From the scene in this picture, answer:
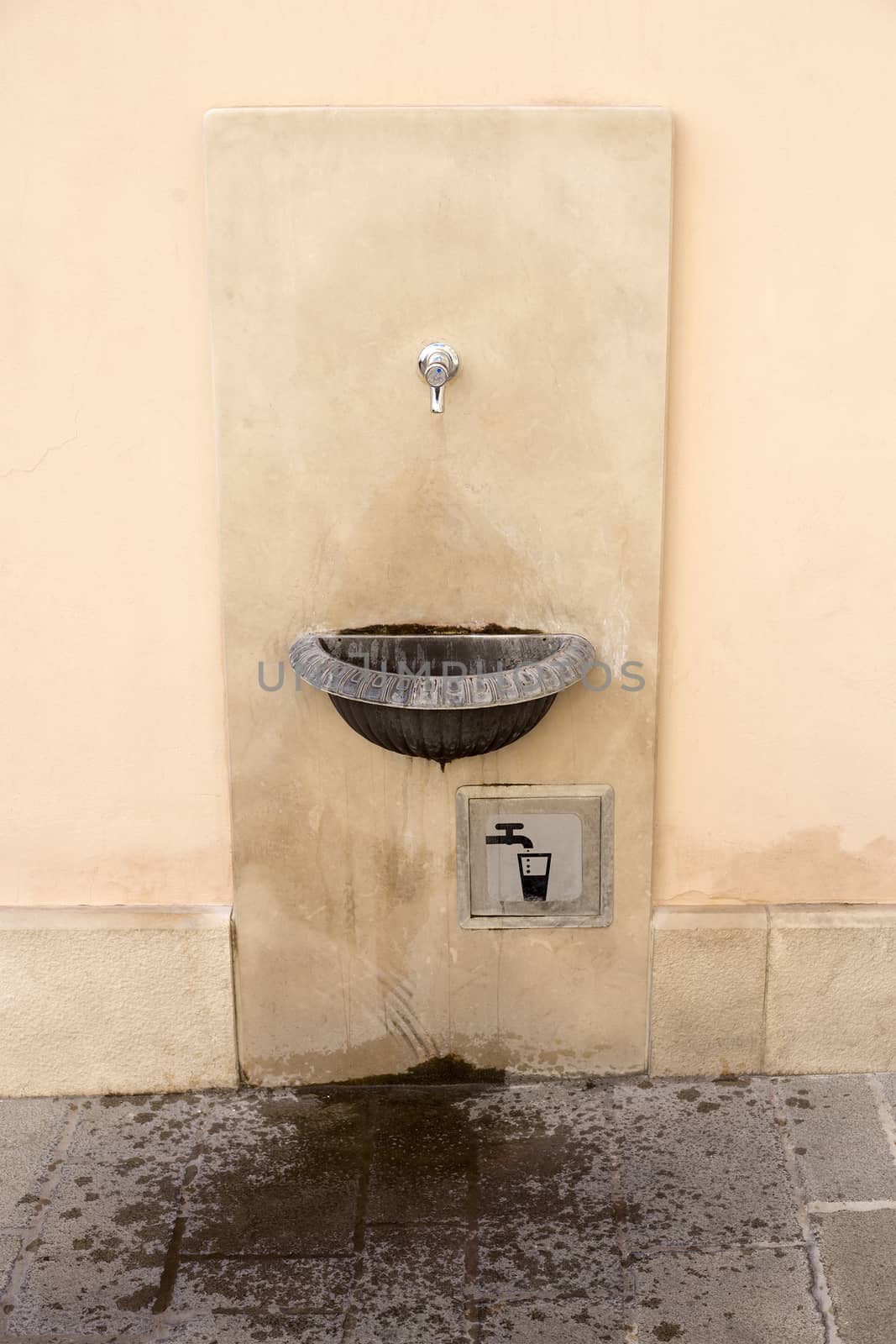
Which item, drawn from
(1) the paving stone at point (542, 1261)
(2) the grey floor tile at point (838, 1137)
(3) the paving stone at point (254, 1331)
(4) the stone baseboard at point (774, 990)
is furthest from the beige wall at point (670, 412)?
(3) the paving stone at point (254, 1331)

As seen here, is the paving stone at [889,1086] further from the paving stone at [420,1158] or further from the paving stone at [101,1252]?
the paving stone at [101,1252]

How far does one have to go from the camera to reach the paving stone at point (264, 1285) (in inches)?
111

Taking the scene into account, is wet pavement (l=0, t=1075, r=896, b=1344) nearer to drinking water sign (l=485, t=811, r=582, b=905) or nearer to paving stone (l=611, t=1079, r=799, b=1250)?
paving stone (l=611, t=1079, r=799, b=1250)

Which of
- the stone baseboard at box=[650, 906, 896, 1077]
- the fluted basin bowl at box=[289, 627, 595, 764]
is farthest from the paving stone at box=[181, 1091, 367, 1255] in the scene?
the fluted basin bowl at box=[289, 627, 595, 764]

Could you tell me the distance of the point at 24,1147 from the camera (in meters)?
3.36

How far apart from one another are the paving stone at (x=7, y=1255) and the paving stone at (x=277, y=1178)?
39cm

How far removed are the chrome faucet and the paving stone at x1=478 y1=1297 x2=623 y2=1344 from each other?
200 cm

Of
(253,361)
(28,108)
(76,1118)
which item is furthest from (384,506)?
(76,1118)

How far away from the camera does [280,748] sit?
10.9ft

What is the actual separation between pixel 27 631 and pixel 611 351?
1.61 meters

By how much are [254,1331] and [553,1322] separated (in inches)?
24.8

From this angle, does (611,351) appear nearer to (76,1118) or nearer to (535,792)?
(535,792)

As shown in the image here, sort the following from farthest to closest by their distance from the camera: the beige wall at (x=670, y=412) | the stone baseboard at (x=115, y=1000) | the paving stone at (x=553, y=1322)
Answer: the stone baseboard at (x=115, y=1000), the beige wall at (x=670, y=412), the paving stone at (x=553, y=1322)

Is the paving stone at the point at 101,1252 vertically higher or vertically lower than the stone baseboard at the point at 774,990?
lower
